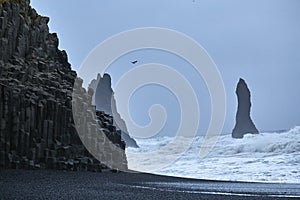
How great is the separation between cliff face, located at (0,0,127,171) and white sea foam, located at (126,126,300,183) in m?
5.25

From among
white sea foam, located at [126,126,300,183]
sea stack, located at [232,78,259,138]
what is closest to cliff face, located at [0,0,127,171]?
white sea foam, located at [126,126,300,183]

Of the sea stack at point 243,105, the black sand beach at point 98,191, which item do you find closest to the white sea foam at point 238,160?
the black sand beach at point 98,191

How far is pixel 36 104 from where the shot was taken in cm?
2138

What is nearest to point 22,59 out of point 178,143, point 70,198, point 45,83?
point 45,83

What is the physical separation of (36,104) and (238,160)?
58.0 feet

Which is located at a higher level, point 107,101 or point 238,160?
point 107,101

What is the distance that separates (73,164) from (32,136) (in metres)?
2.69

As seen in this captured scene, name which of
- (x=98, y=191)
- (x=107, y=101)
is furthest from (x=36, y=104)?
(x=107, y=101)

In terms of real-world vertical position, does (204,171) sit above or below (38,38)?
below

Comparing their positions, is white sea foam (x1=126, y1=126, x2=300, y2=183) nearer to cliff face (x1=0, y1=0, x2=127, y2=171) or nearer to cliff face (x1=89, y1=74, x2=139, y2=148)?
cliff face (x1=0, y1=0, x2=127, y2=171)

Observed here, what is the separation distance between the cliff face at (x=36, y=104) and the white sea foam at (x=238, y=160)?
5254 millimetres

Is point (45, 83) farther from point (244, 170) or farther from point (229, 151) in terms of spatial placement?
point (229, 151)

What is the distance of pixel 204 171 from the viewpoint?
29797 millimetres

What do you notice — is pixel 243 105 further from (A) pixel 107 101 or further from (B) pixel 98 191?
(B) pixel 98 191
